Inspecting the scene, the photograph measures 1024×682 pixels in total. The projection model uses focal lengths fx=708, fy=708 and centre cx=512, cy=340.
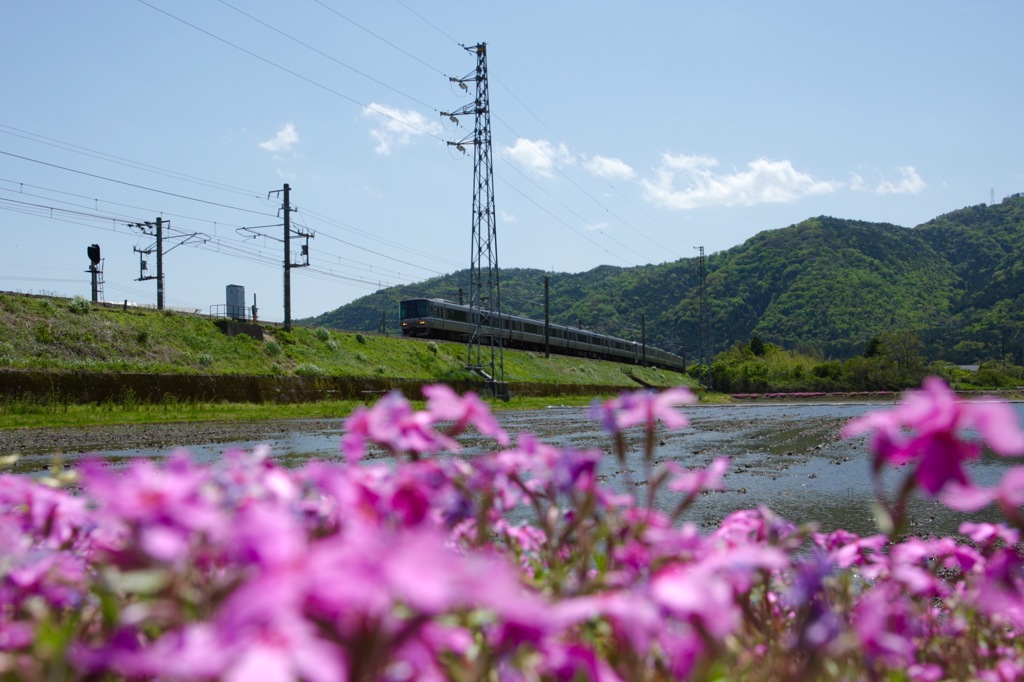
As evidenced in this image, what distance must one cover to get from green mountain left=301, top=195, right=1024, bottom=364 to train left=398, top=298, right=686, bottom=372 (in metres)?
35.0

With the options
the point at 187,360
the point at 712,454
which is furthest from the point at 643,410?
the point at 187,360

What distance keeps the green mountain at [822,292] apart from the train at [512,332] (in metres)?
35.0

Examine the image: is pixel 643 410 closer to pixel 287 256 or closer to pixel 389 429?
pixel 389 429

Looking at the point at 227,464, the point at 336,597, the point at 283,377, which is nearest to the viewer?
the point at 336,597

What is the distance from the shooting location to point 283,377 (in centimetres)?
2077

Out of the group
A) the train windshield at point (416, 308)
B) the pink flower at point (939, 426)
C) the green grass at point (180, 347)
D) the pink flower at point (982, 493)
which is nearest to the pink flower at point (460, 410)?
the pink flower at point (939, 426)

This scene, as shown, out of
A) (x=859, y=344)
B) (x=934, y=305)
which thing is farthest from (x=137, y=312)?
(x=934, y=305)

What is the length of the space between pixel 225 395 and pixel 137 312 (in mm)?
8443

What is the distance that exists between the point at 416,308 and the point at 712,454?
101ft

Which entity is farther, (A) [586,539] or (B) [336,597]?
(A) [586,539]

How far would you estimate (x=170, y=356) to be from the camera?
23312 mm

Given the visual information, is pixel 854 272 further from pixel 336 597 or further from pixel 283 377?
pixel 336 597

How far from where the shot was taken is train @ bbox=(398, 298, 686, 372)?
38750mm

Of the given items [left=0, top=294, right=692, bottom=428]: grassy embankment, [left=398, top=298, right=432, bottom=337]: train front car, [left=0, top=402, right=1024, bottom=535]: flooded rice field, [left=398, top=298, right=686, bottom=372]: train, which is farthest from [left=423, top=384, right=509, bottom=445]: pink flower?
[left=398, top=298, right=432, bottom=337]: train front car
